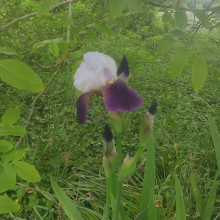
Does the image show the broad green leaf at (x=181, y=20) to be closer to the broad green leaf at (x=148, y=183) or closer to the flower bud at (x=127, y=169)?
the broad green leaf at (x=148, y=183)

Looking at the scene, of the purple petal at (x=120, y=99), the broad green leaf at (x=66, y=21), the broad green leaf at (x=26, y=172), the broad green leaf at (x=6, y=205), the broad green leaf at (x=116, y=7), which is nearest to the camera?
the purple petal at (x=120, y=99)

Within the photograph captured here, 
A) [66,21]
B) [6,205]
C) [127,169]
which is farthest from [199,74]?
[6,205]

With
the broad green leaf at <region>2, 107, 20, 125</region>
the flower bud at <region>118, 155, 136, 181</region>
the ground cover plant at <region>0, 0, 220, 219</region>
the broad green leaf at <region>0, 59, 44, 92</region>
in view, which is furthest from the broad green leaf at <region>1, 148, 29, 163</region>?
the flower bud at <region>118, 155, 136, 181</region>

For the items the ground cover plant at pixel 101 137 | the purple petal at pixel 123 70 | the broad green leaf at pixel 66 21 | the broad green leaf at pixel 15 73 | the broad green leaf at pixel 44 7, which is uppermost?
the purple petal at pixel 123 70

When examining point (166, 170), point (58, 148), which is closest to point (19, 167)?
point (58, 148)

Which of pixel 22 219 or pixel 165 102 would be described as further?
pixel 165 102

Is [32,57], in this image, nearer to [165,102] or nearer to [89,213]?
[165,102]

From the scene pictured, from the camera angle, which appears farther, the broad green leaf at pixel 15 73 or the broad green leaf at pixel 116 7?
the broad green leaf at pixel 116 7

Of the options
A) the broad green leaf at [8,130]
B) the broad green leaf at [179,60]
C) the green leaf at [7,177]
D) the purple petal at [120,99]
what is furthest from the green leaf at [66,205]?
the broad green leaf at [179,60]
